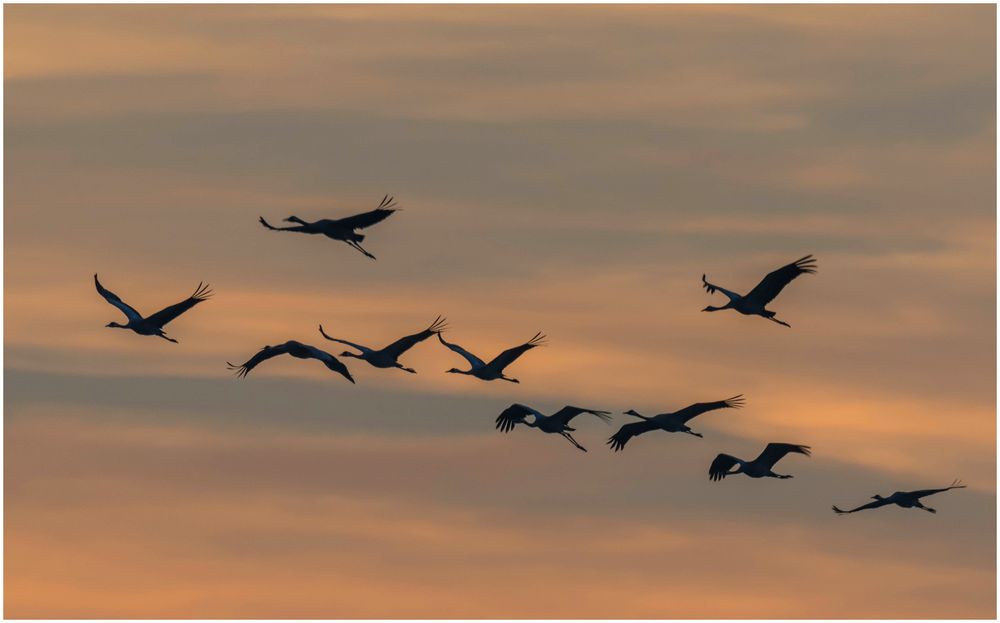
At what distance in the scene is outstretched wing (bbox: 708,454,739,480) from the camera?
124375 millimetres

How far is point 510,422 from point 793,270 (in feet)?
39.5

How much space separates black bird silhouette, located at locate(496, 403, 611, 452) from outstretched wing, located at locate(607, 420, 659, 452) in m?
4.10

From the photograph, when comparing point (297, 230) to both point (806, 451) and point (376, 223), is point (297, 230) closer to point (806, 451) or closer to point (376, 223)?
point (376, 223)

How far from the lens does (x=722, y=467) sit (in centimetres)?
12450

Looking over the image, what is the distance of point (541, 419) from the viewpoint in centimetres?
12075

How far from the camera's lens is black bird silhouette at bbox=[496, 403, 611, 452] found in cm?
12031

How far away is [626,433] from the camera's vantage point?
12538cm

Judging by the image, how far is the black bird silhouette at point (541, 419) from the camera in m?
120

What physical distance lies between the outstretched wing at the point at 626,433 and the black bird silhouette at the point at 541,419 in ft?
13.5

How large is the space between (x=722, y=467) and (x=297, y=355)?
15316mm

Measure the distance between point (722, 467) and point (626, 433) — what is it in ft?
11.5

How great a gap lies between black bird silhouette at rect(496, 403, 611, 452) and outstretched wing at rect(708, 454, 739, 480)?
588 cm

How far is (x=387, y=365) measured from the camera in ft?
389

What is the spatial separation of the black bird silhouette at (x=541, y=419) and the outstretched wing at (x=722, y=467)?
5880 mm
